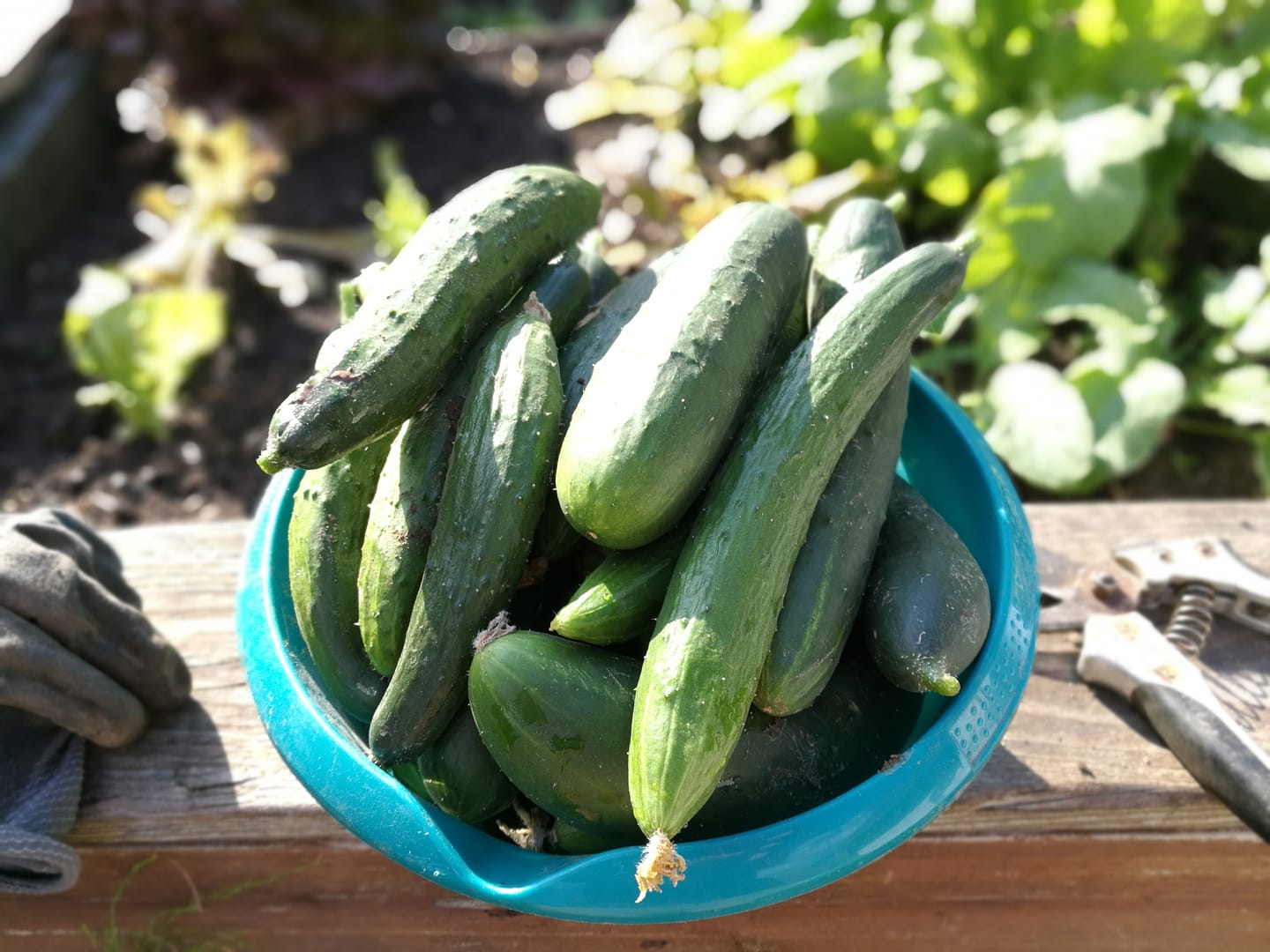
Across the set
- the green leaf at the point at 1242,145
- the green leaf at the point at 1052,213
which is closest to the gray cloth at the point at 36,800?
the green leaf at the point at 1052,213

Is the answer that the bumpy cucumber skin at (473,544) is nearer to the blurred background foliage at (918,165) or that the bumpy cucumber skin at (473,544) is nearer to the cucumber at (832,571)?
the cucumber at (832,571)

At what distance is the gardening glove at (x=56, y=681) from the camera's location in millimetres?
1718

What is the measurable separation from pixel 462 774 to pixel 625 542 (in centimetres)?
38

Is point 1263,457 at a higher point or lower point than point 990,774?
lower

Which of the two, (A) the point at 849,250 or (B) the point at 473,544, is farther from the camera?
(A) the point at 849,250

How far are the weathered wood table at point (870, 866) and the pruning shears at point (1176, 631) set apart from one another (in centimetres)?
7

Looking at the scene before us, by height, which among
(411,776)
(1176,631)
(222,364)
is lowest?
(1176,631)

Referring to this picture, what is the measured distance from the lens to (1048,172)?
9.86ft

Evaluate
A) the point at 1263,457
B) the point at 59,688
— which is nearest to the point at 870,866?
the point at 59,688

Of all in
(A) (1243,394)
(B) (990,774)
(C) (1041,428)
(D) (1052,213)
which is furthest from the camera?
(D) (1052,213)

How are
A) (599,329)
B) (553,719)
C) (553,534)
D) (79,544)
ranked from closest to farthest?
(553,719), (553,534), (599,329), (79,544)

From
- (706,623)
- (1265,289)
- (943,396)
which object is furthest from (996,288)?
(706,623)

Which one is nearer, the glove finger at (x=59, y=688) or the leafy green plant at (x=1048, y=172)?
the glove finger at (x=59, y=688)

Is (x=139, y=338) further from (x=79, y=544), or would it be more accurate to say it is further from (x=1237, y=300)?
(x=1237, y=300)
